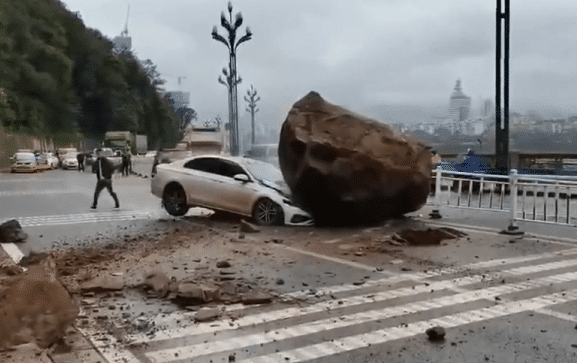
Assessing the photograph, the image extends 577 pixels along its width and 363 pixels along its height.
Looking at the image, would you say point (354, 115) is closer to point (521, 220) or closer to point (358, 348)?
point (521, 220)

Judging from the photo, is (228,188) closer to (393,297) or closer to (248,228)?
(248,228)

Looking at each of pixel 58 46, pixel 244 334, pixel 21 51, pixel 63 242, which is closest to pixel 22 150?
pixel 21 51

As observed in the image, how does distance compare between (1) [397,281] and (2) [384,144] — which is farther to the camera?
(2) [384,144]

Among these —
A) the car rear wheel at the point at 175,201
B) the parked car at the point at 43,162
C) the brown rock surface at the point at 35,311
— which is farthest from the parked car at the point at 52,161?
the brown rock surface at the point at 35,311

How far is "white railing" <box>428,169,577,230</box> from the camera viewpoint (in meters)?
Answer: 10.7

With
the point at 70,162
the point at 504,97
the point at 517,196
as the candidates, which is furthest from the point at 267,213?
the point at 70,162

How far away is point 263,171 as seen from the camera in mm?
12953

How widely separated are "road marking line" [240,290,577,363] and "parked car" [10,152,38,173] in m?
39.1

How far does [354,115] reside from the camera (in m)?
11.6

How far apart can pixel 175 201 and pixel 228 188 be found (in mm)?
1597

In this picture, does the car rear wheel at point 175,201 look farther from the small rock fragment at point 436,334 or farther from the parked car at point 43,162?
the parked car at point 43,162

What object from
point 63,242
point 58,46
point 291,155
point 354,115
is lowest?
point 63,242

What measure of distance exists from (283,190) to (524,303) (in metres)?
6.43

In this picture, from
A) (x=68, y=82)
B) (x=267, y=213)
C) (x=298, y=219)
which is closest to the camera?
(x=298, y=219)
